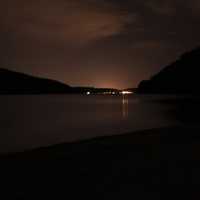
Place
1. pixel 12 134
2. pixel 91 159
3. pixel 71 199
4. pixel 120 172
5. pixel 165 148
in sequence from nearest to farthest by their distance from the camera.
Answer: pixel 71 199 → pixel 120 172 → pixel 91 159 → pixel 165 148 → pixel 12 134

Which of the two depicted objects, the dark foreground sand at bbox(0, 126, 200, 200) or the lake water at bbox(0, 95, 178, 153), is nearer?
the dark foreground sand at bbox(0, 126, 200, 200)

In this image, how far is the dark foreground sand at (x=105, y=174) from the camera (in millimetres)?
7043

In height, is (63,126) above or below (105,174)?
below

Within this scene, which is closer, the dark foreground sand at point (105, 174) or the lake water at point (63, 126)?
the dark foreground sand at point (105, 174)

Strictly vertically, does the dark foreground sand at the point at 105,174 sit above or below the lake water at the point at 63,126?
above

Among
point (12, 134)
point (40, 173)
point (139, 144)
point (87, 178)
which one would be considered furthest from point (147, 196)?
point (12, 134)

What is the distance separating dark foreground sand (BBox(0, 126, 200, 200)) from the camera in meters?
7.04

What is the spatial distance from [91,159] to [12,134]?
22928 millimetres

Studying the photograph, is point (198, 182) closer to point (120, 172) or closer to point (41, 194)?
point (120, 172)

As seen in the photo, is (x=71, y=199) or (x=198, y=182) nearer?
(x=71, y=199)

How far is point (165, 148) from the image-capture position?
12.7 metres

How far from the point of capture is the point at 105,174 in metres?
8.62

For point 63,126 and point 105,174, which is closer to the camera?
point 105,174

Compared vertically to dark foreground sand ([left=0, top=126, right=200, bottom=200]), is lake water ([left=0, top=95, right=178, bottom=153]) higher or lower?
lower
